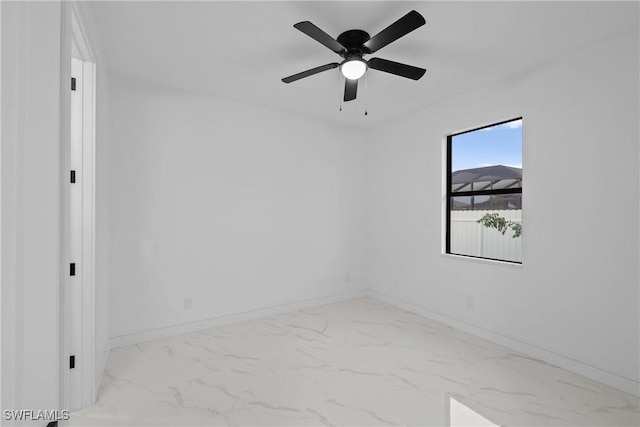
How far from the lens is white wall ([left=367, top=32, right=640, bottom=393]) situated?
2.31 metres

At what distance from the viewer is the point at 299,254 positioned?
407cm

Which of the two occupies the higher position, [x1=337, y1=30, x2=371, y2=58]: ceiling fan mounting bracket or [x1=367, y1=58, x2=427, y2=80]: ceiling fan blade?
[x1=337, y1=30, x2=371, y2=58]: ceiling fan mounting bracket

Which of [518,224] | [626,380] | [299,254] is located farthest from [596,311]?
[299,254]

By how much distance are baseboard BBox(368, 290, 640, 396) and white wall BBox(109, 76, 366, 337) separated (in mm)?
1305

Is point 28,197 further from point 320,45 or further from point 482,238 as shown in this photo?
point 482,238

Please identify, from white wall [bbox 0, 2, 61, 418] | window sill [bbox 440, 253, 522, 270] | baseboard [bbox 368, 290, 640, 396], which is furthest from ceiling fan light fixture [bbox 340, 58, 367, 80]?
baseboard [bbox 368, 290, 640, 396]

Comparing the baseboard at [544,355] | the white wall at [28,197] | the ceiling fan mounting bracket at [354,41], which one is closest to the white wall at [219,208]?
the baseboard at [544,355]

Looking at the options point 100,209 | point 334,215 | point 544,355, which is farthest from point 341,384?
point 334,215

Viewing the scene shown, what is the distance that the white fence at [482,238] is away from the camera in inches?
122

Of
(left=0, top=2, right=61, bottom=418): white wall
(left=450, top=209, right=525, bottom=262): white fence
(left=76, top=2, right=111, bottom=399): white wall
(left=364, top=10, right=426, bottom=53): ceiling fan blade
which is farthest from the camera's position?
(left=450, top=209, right=525, bottom=262): white fence

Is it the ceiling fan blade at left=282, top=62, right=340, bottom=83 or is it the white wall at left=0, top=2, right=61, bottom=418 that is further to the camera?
the ceiling fan blade at left=282, top=62, right=340, bottom=83

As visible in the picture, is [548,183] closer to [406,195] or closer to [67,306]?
[406,195]

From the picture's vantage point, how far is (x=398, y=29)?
1.89m

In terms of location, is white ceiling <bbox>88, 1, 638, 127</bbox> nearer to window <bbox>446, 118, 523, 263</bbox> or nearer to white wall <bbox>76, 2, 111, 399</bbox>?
white wall <bbox>76, 2, 111, 399</bbox>
